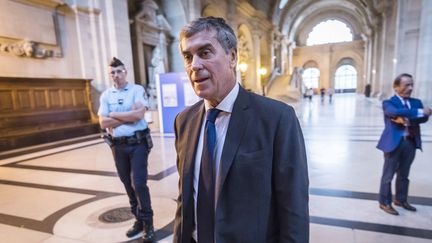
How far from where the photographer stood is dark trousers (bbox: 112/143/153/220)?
8.33 ft

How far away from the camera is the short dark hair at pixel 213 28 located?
42.7 inches

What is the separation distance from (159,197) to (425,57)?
12.7 m

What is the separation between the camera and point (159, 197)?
361 centimetres

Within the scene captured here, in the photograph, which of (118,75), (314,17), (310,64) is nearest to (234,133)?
(118,75)

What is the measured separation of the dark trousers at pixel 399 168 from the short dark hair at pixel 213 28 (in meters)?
2.74

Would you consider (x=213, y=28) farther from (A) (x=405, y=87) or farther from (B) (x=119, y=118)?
(A) (x=405, y=87)

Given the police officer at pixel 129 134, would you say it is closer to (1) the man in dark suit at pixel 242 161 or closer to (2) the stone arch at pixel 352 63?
(1) the man in dark suit at pixel 242 161

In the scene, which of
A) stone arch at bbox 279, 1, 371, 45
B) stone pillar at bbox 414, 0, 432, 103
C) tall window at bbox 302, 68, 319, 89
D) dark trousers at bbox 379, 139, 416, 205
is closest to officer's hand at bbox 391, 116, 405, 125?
dark trousers at bbox 379, 139, 416, 205

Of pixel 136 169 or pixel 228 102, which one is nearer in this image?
pixel 228 102

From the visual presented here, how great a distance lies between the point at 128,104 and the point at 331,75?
1665 inches

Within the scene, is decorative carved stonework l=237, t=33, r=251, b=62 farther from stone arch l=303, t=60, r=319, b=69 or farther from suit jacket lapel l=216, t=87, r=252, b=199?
suit jacket lapel l=216, t=87, r=252, b=199

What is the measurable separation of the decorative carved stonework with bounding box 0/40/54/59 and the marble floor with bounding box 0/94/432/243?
3.64 m

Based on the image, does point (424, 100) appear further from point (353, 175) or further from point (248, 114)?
point (248, 114)

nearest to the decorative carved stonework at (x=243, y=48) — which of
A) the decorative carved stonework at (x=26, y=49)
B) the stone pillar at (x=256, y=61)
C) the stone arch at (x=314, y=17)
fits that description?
the stone pillar at (x=256, y=61)
